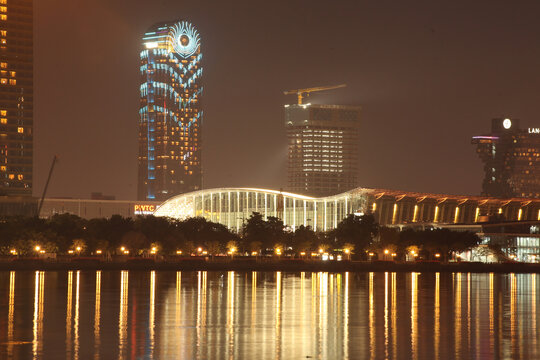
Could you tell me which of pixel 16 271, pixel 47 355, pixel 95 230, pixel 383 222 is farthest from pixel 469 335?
pixel 383 222

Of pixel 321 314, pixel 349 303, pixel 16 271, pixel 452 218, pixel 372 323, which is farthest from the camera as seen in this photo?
pixel 452 218

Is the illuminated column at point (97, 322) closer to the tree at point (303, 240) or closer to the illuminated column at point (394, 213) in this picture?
the tree at point (303, 240)

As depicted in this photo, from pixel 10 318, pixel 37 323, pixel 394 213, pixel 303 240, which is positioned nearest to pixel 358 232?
pixel 303 240

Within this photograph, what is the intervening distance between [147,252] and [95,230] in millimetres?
11132

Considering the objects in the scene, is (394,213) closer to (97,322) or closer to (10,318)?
(97,322)

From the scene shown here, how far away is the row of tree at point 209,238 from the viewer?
460ft

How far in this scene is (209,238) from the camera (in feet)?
535

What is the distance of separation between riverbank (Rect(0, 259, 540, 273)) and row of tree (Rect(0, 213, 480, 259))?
1720 centimetres

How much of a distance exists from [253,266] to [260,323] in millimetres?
78737

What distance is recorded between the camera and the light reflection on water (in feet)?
115

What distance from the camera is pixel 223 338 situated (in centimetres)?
3847

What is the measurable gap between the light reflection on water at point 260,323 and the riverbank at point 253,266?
1615 inches

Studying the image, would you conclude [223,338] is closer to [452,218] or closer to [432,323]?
[432,323]

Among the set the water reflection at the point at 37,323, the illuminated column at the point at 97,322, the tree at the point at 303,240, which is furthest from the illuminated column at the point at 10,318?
the tree at the point at 303,240
